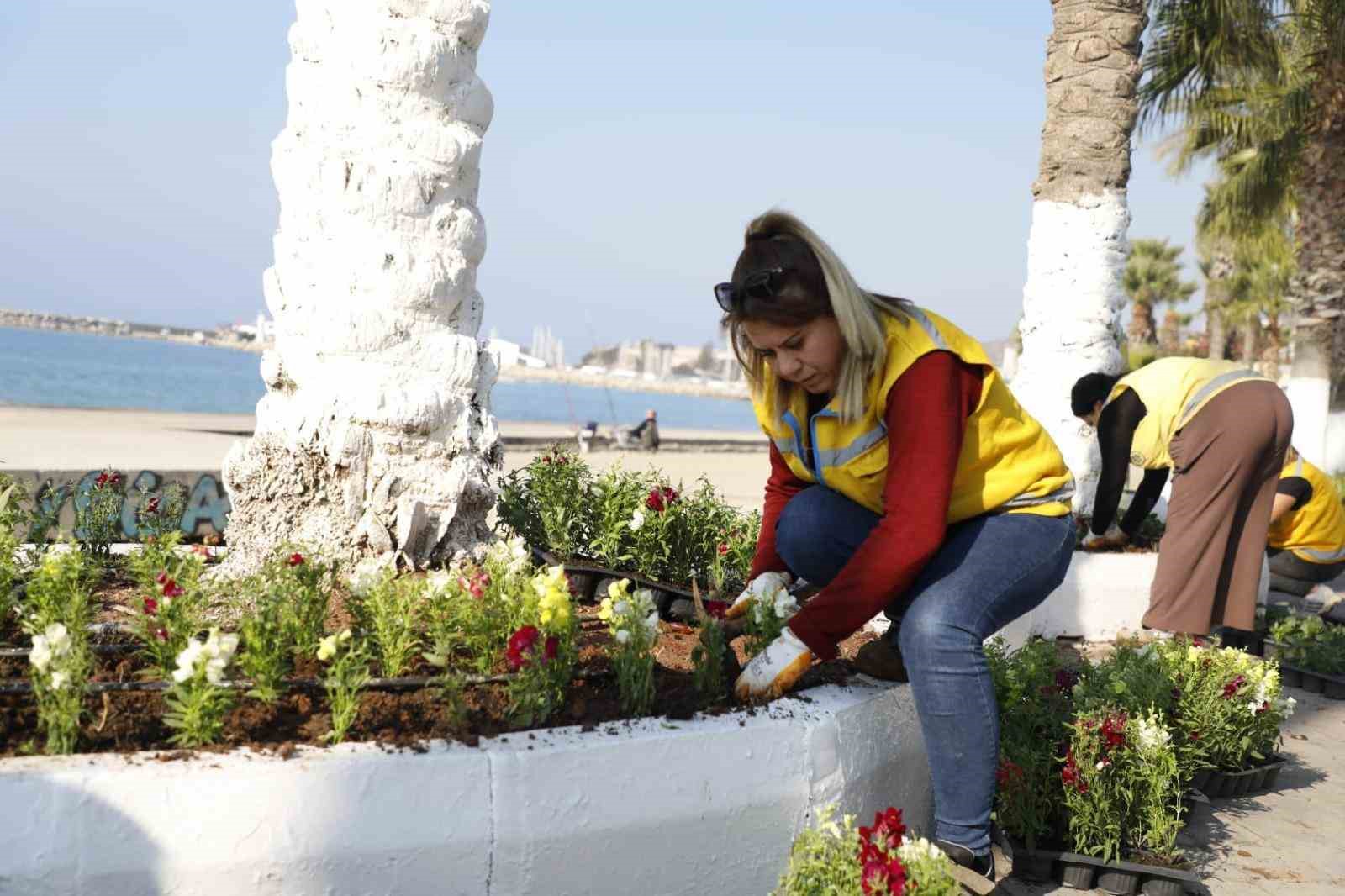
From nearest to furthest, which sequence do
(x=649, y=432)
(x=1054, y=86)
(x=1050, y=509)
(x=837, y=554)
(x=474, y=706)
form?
(x=474, y=706)
(x=1050, y=509)
(x=837, y=554)
(x=1054, y=86)
(x=649, y=432)

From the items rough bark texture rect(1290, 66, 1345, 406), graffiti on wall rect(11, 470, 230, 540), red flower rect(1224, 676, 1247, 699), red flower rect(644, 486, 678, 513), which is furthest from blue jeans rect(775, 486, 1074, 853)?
rough bark texture rect(1290, 66, 1345, 406)

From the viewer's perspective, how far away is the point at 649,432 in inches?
1025

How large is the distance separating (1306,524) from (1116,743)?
14.7ft

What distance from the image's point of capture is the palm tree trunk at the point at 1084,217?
25.4ft

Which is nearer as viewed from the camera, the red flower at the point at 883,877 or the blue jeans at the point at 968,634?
the red flower at the point at 883,877

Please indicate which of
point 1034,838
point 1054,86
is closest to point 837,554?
point 1034,838

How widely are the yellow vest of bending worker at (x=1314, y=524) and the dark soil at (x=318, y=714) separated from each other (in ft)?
16.5

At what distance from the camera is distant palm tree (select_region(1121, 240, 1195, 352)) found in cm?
5000

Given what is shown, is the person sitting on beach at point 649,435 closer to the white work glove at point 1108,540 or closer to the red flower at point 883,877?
the white work glove at point 1108,540

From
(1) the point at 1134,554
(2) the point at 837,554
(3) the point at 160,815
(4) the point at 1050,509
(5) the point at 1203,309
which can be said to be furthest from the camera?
(5) the point at 1203,309

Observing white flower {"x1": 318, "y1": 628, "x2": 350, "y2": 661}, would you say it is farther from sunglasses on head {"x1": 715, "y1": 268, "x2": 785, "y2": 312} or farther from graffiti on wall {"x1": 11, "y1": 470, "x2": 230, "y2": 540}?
graffiti on wall {"x1": 11, "y1": 470, "x2": 230, "y2": 540}

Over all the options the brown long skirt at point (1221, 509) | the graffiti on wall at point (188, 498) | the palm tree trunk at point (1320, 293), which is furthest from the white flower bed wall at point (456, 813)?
the palm tree trunk at point (1320, 293)

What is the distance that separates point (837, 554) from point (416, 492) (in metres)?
1.62

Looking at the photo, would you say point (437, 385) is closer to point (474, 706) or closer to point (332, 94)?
point (332, 94)
